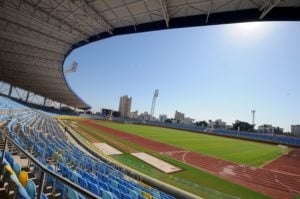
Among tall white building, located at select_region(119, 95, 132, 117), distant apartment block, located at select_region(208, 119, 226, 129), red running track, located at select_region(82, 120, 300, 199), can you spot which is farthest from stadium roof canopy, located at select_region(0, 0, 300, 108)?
tall white building, located at select_region(119, 95, 132, 117)

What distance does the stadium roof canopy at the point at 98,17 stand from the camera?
11852mm

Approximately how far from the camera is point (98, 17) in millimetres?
16922

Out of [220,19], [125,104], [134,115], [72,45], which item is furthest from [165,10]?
[134,115]

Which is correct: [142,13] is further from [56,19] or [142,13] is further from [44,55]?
[44,55]

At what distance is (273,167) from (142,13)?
19.3 m

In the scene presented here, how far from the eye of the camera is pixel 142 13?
15016 millimetres

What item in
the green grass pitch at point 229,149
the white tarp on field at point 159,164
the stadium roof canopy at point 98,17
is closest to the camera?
the stadium roof canopy at point 98,17

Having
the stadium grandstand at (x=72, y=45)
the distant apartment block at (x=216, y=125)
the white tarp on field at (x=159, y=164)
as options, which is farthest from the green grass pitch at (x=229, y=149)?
the distant apartment block at (x=216, y=125)

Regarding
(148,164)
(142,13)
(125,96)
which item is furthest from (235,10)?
(125,96)

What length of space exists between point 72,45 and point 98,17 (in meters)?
10.2

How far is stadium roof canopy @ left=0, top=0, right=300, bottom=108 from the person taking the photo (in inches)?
467

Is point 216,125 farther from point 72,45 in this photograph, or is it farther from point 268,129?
point 72,45

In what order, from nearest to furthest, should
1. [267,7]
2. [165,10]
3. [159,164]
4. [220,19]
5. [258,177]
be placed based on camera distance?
[267,7] < [220,19] < [165,10] < [258,177] < [159,164]

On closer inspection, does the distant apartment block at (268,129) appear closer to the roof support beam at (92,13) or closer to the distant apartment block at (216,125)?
the distant apartment block at (216,125)
